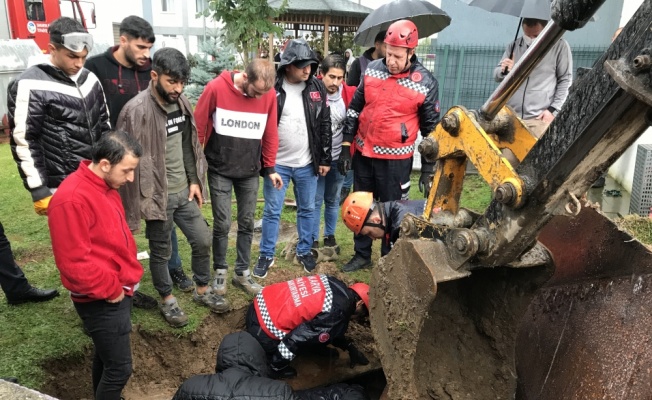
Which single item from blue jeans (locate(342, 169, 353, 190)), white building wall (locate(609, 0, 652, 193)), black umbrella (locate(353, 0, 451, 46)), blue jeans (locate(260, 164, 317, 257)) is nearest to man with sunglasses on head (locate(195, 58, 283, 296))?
blue jeans (locate(260, 164, 317, 257))

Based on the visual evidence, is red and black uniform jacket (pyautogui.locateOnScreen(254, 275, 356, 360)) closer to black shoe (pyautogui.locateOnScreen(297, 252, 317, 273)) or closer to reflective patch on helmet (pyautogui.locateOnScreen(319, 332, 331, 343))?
reflective patch on helmet (pyautogui.locateOnScreen(319, 332, 331, 343))

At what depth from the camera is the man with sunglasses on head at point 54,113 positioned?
309cm

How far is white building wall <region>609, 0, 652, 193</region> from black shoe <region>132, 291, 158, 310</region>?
596 centimetres

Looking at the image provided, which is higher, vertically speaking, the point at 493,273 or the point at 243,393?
the point at 493,273

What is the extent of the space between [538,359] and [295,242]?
8.80 feet

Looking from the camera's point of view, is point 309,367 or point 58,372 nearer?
point 58,372

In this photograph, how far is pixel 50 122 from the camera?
10.5ft

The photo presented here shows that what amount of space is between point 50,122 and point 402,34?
2543 mm

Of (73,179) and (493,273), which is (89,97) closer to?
(73,179)

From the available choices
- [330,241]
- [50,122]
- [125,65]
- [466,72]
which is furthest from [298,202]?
[466,72]

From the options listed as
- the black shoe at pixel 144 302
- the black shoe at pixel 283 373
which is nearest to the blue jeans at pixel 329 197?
the black shoe at pixel 283 373

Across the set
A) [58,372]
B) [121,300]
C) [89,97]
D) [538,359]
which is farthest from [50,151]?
[538,359]

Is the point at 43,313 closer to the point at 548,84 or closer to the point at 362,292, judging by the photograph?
the point at 362,292

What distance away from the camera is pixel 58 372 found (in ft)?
11.0
